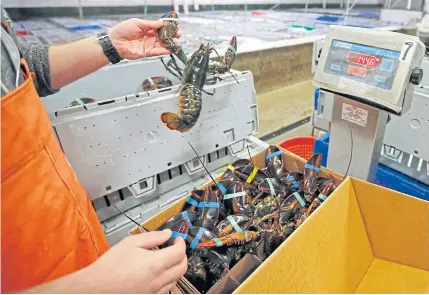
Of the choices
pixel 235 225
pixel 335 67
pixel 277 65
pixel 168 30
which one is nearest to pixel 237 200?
pixel 235 225

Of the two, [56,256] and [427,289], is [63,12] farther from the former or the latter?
[427,289]

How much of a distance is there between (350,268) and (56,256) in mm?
1017

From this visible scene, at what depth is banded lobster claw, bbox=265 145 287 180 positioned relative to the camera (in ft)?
4.19

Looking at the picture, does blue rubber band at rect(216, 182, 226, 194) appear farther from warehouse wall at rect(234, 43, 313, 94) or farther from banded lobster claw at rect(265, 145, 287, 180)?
warehouse wall at rect(234, 43, 313, 94)

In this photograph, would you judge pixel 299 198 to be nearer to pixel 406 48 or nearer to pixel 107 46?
pixel 406 48

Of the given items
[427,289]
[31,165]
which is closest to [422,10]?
[427,289]

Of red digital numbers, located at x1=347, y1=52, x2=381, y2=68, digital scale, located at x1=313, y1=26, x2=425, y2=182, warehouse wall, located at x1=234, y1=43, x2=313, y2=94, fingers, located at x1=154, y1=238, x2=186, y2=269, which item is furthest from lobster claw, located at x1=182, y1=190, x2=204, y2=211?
warehouse wall, located at x1=234, y1=43, x2=313, y2=94

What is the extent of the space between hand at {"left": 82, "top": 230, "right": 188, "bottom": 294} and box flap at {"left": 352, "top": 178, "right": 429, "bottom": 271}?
2.51 feet

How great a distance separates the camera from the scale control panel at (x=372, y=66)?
84 cm

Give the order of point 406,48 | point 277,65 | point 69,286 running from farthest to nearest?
point 277,65
point 406,48
point 69,286

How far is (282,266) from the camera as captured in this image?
828 millimetres

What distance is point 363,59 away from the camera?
3.02ft

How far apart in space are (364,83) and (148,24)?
78 cm

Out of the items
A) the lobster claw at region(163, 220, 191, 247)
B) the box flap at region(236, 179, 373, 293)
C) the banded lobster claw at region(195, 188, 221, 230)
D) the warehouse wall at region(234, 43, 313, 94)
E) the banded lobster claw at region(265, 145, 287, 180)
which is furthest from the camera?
A: the warehouse wall at region(234, 43, 313, 94)
